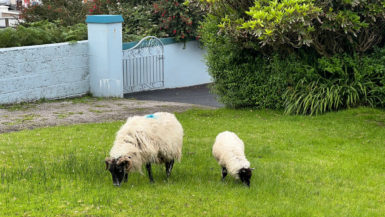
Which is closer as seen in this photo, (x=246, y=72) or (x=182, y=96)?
(x=246, y=72)

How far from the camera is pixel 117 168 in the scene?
7039mm

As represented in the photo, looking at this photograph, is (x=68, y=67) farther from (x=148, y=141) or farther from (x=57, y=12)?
(x=148, y=141)

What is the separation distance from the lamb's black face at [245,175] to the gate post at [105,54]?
33.2ft

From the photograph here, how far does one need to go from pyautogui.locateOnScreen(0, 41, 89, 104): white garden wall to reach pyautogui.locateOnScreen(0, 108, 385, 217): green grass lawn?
395cm

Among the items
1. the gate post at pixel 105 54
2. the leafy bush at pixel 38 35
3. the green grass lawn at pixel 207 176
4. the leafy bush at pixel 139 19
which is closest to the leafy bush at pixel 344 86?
the green grass lawn at pixel 207 176

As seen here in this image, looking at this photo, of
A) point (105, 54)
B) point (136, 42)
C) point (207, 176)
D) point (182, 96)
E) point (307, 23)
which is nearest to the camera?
point (207, 176)

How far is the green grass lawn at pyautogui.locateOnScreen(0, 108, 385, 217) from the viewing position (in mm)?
6629

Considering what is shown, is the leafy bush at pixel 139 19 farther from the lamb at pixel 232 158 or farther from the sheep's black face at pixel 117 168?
the sheep's black face at pixel 117 168

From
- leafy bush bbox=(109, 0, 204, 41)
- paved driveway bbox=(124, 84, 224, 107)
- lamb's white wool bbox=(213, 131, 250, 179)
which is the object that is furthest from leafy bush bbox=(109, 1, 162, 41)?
lamb's white wool bbox=(213, 131, 250, 179)

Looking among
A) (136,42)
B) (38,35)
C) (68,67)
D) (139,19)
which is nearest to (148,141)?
(68,67)

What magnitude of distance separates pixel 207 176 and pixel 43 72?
8952 mm

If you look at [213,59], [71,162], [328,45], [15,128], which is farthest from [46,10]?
[71,162]

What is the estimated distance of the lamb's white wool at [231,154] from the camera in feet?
24.2

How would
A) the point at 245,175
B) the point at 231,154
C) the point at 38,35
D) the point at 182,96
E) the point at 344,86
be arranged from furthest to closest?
the point at 182,96 → the point at 38,35 → the point at 344,86 → the point at 231,154 → the point at 245,175
